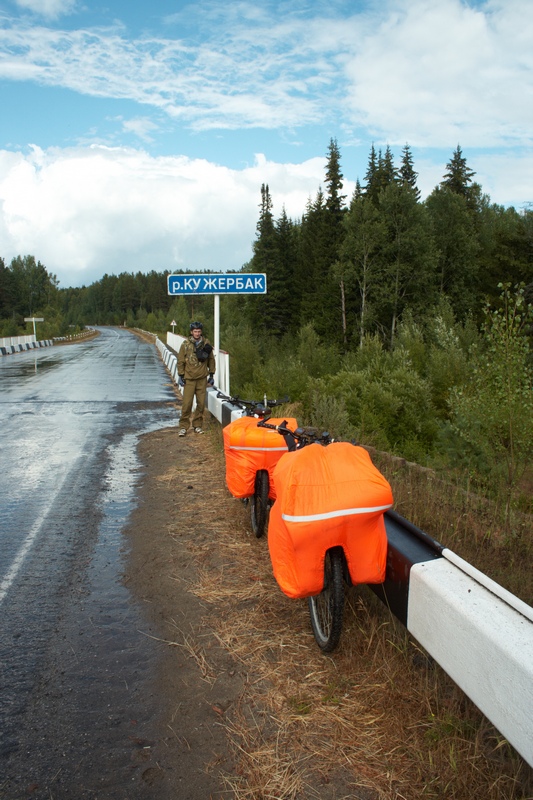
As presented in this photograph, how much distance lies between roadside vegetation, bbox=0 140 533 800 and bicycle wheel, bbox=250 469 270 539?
1183 millimetres

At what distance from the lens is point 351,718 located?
3.20m

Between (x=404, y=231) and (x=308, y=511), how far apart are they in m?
46.8

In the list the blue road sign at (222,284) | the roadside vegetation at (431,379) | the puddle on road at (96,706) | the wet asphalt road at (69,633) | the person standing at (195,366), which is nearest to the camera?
the puddle on road at (96,706)

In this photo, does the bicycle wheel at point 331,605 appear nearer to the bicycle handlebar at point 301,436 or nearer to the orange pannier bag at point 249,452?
the bicycle handlebar at point 301,436

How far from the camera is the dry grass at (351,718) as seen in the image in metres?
2.71

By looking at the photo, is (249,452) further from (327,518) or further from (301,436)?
(327,518)

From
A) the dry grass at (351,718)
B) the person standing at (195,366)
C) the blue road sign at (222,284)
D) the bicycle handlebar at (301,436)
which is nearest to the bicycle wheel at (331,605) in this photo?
the dry grass at (351,718)

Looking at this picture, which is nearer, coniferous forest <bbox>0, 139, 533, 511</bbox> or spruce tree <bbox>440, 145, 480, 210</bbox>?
coniferous forest <bbox>0, 139, 533, 511</bbox>

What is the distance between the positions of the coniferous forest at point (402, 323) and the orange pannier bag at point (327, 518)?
7.87ft

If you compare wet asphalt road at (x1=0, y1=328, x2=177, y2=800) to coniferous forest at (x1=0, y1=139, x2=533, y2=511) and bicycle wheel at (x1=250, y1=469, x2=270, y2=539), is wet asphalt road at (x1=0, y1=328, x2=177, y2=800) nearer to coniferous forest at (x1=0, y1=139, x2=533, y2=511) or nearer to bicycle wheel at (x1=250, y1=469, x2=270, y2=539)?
bicycle wheel at (x1=250, y1=469, x2=270, y2=539)

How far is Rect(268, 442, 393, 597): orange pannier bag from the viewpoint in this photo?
3461mm

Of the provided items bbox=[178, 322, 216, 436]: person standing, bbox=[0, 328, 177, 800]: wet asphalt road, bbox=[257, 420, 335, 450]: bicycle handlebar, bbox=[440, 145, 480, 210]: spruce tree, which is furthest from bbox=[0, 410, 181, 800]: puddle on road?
bbox=[440, 145, 480, 210]: spruce tree

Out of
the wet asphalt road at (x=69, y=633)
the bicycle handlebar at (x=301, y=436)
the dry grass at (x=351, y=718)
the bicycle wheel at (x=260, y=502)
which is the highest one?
the bicycle handlebar at (x=301, y=436)

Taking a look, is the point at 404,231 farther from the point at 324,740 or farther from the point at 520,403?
the point at 324,740
